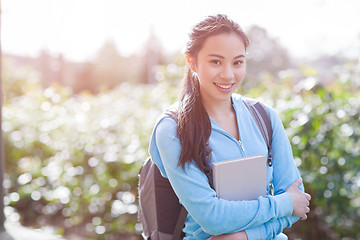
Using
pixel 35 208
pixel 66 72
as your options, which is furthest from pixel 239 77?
pixel 66 72

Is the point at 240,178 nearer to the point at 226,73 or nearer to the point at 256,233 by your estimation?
the point at 256,233

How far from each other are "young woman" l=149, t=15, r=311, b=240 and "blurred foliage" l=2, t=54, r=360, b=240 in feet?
3.77

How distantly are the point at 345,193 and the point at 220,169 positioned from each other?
183cm

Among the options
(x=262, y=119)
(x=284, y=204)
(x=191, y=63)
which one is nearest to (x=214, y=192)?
(x=284, y=204)

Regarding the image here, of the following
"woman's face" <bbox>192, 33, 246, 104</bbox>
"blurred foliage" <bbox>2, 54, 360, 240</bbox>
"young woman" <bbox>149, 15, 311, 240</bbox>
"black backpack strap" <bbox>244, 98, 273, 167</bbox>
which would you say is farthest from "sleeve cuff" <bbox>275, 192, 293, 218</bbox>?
"blurred foliage" <bbox>2, 54, 360, 240</bbox>

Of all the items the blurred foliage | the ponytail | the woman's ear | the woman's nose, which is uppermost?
the woman's ear

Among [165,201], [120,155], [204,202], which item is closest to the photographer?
[204,202]

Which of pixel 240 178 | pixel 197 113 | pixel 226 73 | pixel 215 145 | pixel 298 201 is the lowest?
pixel 298 201

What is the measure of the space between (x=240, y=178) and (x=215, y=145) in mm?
158

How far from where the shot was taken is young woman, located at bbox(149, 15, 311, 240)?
4.95 ft

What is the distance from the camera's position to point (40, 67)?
1543 inches

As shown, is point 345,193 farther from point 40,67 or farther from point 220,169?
point 40,67

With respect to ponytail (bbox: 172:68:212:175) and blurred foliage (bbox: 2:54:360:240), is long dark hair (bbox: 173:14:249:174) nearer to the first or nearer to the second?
ponytail (bbox: 172:68:212:175)

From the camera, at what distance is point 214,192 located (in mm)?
1514
